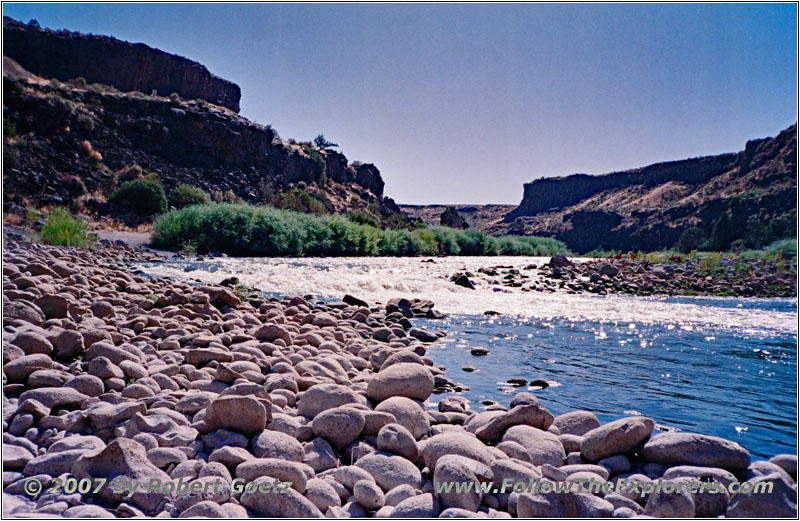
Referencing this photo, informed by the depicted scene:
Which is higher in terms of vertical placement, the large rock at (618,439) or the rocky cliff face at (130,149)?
the rocky cliff face at (130,149)

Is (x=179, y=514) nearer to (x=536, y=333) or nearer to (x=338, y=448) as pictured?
(x=338, y=448)

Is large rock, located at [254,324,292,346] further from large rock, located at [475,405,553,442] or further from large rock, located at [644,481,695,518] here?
large rock, located at [644,481,695,518]

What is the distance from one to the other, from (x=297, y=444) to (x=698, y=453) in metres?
1.89

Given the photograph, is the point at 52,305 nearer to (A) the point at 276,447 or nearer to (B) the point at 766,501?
(A) the point at 276,447

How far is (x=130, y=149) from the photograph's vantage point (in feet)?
123

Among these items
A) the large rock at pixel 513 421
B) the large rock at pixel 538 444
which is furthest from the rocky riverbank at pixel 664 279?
the large rock at pixel 538 444

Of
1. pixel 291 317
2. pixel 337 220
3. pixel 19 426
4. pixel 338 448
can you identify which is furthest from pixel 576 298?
pixel 337 220

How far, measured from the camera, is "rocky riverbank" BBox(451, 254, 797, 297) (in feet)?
44.7

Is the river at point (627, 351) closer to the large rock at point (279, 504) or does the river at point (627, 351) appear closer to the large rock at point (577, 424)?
the large rock at point (577, 424)

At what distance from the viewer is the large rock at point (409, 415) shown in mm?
2906

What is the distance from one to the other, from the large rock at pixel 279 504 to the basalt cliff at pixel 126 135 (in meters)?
27.0

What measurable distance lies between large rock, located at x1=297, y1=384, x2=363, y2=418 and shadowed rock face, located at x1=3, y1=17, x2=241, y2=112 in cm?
5417

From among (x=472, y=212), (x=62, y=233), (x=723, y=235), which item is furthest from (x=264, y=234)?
(x=472, y=212)

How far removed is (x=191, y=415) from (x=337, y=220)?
23327 millimetres
